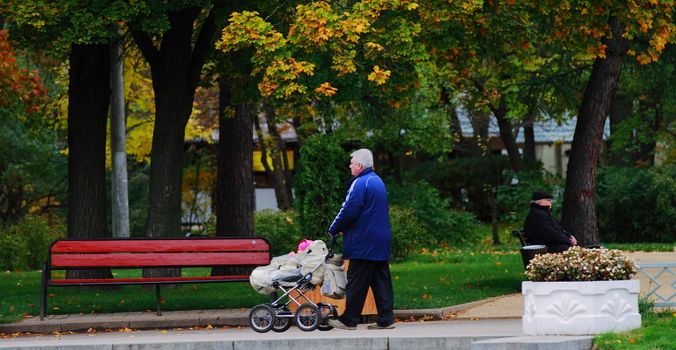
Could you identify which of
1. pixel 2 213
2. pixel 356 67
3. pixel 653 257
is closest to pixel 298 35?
pixel 356 67

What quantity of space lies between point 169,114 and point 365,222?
6576mm

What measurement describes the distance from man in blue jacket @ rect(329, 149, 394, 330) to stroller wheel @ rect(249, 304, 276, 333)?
2.53ft

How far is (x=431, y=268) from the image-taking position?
971 inches

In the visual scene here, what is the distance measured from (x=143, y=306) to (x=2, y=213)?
74.7 ft

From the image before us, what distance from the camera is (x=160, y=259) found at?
1702 centimetres

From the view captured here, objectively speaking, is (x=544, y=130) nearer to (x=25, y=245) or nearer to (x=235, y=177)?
(x=25, y=245)

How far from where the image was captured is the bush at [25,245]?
29.3m

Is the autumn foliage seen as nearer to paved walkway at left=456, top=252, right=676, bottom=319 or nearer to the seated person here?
paved walkway at left=456, top=252, right=676, bottom=319

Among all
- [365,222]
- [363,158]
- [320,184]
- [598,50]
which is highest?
[598,50]

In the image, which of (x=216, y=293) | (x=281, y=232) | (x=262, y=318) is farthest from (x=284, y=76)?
(x=281, y=232)

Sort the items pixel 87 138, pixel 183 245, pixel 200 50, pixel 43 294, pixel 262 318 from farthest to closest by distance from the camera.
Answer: pixel 87 138 < pixel 200 50 < pixel 183 245 < pixel 43 294 < pixel 262 318

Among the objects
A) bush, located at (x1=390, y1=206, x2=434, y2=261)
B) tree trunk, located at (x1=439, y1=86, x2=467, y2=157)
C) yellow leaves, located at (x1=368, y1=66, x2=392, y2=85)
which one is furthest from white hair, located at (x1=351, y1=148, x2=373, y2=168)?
tree trunk, located at (x1=439, y1=86, x2=467, y2=157)

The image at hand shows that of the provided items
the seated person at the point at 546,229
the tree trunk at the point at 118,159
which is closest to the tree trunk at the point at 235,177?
the tree trunk at the point at 118,159

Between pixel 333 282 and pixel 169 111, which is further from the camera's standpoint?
pixel 169 111
